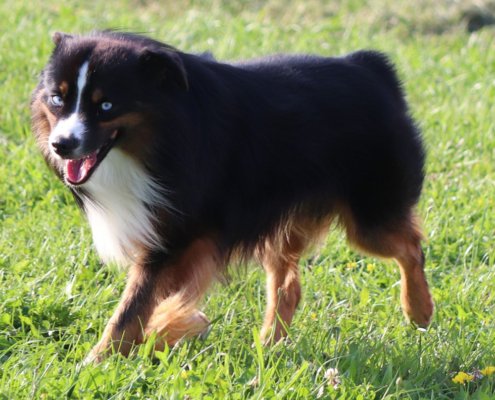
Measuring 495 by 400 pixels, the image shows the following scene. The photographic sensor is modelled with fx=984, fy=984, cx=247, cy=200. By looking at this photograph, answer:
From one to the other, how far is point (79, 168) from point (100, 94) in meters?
0.35

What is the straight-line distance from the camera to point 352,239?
17.1 feet

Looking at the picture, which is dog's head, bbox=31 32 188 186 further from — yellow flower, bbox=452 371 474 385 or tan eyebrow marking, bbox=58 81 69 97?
yellow flower, bbox=452 371 474 385

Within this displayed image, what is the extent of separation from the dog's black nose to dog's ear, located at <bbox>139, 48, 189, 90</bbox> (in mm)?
444

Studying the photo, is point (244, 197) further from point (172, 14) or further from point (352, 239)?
point (172, 14)

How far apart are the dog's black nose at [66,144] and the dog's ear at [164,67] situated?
17.5 inches

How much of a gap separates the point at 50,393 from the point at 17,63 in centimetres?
491

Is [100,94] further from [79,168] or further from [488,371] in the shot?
[488,371]

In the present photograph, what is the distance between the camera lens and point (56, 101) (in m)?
4.12

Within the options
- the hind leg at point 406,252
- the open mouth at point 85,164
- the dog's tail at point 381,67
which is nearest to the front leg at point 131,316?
the open mouth at point 85,164

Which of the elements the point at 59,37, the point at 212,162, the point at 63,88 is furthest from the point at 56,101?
the point at 212,162

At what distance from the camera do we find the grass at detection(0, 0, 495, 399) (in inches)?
156

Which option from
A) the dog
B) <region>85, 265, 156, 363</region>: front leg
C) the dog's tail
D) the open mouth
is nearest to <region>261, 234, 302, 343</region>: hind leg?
the dog

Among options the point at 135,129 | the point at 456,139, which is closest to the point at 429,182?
the point at 456,139

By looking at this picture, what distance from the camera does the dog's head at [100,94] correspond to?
4.01 meters
